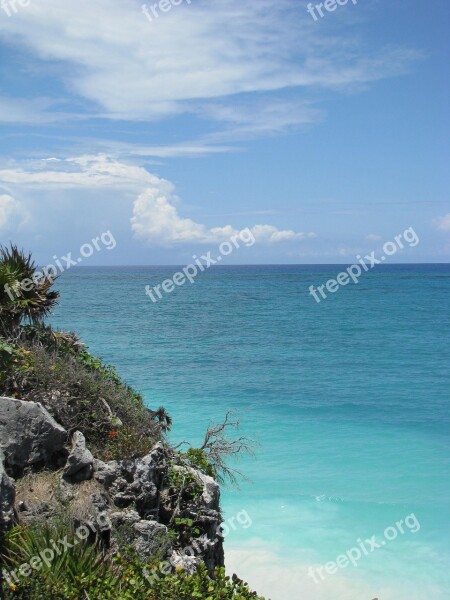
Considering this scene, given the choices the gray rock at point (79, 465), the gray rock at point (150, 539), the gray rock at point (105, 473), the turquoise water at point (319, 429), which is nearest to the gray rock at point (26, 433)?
the gray rock at point (79, 465)

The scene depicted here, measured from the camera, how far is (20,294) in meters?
12.8

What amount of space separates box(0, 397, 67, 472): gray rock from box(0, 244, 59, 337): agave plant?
317 cm

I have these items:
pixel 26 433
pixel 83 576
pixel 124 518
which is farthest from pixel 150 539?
pixel 26 433

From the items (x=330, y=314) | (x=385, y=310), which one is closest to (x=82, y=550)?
(x=330, y=314)

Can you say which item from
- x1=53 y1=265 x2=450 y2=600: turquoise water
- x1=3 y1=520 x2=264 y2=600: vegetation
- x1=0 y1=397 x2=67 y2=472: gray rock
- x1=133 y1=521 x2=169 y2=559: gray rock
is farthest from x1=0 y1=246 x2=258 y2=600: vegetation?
x1=53 y1=265 x2=450 y2=600: turquoise water

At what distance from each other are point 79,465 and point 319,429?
1807 centimetres

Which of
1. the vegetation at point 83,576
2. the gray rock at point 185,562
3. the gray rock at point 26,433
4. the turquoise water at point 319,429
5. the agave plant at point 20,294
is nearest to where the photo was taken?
the vegetation at point 83,576

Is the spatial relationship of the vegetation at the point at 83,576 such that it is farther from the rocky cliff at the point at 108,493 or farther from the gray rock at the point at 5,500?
the rocky cliff at the point at 108,493

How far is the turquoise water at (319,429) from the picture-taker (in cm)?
1630

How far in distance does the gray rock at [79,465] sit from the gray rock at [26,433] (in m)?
0.44

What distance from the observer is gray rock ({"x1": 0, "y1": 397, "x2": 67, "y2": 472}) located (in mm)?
9156

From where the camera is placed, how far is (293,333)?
55844mm

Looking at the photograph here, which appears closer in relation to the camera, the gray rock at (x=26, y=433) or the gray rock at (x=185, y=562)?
the gray rock at (x=185, y=562)

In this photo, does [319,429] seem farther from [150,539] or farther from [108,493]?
[150,539]
